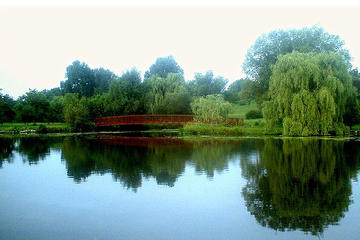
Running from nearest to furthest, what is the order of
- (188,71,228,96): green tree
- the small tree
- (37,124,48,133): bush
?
the small tree → (37,124,48,133): bush → (188,71,228,96): green tree

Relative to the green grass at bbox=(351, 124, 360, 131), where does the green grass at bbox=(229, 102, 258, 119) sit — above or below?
above

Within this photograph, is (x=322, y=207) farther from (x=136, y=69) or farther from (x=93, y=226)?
(x=136, y=69)

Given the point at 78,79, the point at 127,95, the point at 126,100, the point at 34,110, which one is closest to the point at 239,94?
the point at 126,100

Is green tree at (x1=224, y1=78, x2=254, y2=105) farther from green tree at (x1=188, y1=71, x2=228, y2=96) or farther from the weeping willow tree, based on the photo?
the weeping willow tree

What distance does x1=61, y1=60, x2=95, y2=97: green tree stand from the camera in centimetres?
6719

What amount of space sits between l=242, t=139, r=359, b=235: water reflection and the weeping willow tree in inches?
405

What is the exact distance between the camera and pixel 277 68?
95.0ft

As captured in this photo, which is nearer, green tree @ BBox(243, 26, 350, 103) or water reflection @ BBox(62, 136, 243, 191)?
water reflection @ BBox(62, 136, 243, 191)

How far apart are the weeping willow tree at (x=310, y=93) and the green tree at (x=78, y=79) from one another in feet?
155

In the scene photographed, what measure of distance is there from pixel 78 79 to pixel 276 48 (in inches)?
1684

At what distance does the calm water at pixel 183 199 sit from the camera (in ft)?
23.0

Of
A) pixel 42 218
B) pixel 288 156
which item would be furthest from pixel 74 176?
pixel 288 156

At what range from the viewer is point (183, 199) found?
30.3ft

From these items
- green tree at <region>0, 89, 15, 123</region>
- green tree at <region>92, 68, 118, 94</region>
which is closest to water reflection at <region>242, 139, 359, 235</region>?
green tree at <region>0, 89, 15, 123</region>
